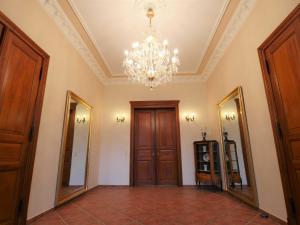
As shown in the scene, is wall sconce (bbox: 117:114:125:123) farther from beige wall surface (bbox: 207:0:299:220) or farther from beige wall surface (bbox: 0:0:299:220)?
beige wall surface (bbox: 207:0:299:220)

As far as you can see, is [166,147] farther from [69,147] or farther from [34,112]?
[34,112]

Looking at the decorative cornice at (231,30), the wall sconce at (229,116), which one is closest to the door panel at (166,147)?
the wall sconce at (229,116)

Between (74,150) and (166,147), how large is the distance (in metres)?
2.78

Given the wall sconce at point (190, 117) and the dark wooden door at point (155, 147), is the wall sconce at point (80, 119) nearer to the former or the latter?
the dark wooden door at point (155, 147)

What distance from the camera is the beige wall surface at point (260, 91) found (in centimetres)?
229

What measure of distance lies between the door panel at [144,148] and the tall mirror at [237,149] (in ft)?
7.20

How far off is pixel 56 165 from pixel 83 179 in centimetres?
138

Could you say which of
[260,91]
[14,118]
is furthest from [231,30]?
[14,118]

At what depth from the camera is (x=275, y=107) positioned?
2312 mm

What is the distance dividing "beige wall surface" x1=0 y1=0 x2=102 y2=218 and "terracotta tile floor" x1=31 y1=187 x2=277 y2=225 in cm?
43

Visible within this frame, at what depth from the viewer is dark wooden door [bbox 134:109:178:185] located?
525cm

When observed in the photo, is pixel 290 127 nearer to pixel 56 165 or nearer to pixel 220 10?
pixel 220 10

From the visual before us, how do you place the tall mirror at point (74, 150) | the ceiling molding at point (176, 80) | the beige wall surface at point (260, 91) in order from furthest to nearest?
1. the ceiling molding at point (176, 80)
2. the tall mirror at point (74, 150)
3. the beige wall surface at point (260, 91)

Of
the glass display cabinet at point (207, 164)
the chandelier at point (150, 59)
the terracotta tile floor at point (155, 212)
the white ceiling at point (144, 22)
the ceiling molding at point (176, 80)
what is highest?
the white ceiling at point (144, 22)
